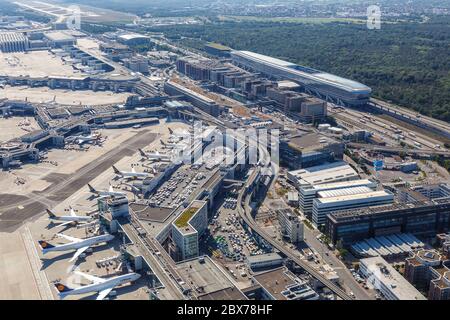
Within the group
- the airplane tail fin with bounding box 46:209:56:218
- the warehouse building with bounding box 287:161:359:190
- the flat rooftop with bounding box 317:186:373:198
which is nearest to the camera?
the airplane tail fin with bounding box 46:209:56:218

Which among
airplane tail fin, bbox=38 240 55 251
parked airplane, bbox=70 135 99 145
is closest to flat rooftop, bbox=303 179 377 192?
airplane tail fin, bbox=38 240 55 251

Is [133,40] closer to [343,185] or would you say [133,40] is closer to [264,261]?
[343,185]

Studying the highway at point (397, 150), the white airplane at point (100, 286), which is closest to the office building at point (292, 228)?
the white airplane at point (100, 286)

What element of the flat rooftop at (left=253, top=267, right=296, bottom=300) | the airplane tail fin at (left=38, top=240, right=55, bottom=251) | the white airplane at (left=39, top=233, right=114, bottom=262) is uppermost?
the airplane tail fin at (left=38, top=240, right=55, bottom=251)

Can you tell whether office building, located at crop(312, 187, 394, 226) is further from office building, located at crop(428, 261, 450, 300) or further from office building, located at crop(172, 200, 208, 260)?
office building, located at crop(428, 261, 450, 300)

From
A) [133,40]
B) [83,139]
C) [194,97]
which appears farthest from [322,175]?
[133,40]
